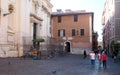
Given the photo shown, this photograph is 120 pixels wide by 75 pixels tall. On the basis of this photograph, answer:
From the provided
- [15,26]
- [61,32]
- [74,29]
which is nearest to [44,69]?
[15,26]

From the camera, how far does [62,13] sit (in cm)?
6550

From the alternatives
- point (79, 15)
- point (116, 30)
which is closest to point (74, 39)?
point (79, 15)

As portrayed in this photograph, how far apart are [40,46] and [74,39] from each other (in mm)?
22985

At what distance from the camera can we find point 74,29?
6400cm

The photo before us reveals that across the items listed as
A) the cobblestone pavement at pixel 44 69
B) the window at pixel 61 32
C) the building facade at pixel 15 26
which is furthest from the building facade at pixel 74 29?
the cobblestone pavement at pixel 44 69

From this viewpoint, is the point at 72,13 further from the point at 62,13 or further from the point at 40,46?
the point at 40,46

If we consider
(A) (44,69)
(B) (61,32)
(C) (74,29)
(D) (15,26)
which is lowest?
(A) (44,69)

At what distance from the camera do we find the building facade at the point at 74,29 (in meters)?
62.7

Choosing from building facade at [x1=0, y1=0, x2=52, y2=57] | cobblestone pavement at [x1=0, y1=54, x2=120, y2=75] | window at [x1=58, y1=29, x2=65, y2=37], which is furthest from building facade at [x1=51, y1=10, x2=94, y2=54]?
cobblestone pavement at [x1=0, y1=54, x2=120, y2=75]

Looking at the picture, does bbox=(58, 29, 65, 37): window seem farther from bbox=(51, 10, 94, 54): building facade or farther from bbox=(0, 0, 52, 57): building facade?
bbox=(0, 0, 52, 57): building facade

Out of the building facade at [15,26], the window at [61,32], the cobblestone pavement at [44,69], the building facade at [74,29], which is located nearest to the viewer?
the cobblestone pavement at [44,69]

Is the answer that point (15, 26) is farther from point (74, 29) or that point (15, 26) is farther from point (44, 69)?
point (74, 29)

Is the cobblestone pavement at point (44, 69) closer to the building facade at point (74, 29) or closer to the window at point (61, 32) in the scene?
the building facade at point (74, 29)

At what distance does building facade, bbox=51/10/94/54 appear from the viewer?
6266 centimetres
